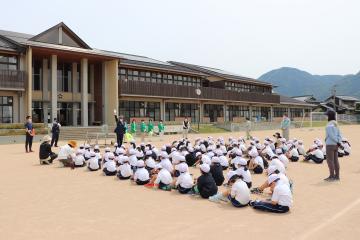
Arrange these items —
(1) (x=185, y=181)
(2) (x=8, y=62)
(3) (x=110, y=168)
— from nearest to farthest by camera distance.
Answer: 1. (1) (x=185, y=181)
2. (3) (x=110, y=168)
3. (2) (x=8, y=62)

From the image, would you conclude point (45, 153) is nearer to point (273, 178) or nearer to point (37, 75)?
point (273, 178)

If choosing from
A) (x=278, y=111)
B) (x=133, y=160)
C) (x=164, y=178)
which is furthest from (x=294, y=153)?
(x=278, y=111)

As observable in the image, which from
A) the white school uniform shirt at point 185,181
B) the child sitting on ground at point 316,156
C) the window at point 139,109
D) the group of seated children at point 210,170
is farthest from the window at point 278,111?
the white school uniform shirt at point 185,181

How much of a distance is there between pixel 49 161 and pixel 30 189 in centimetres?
468

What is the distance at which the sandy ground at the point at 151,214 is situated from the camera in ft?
17.5

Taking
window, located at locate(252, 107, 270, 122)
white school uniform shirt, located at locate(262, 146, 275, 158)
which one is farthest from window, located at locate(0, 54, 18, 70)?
window, located at locate(252, 107, 270, 122)

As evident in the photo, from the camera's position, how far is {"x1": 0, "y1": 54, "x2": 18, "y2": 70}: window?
2588cm

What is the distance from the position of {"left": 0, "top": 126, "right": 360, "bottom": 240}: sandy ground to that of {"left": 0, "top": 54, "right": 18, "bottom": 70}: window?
19.0 metres

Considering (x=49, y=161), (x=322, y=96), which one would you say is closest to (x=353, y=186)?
(x=49, y=161)

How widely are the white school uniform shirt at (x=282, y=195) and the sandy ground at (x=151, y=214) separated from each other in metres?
0.22

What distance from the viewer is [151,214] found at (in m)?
6.43

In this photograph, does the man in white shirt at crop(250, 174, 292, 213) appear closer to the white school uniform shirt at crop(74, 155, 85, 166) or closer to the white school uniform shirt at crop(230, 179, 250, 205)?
the white school uniform shirt at crop(230, 179, 250, 205)

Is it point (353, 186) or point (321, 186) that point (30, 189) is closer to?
point (321, 186)

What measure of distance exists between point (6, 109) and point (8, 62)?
3.38 meters
